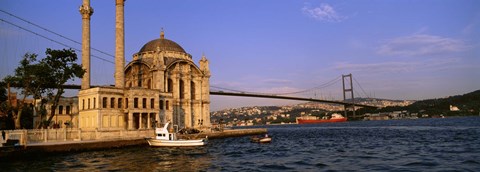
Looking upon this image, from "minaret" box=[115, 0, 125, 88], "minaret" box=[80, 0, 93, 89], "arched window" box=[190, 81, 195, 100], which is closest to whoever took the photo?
"minaret" box=[80, 0, 93, 89]

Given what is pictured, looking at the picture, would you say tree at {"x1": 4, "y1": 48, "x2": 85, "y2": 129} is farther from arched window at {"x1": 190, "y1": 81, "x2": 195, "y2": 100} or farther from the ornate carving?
arched window at {"x1": 190, "y1": 81, "x2": 195, "y2": 100}

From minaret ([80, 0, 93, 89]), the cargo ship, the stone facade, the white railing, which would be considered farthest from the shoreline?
the cargo ship

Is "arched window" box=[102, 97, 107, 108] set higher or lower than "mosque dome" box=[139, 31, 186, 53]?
lower

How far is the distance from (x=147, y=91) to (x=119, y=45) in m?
5.72

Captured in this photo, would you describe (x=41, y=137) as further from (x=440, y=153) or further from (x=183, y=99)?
(x=440, y=153)

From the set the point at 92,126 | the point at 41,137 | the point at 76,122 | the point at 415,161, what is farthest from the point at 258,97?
the point at 415,161

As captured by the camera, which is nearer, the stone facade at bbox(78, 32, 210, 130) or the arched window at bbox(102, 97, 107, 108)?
the arched window at bbox(102, 97, 107, 108)

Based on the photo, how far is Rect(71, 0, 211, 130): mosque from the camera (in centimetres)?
3888

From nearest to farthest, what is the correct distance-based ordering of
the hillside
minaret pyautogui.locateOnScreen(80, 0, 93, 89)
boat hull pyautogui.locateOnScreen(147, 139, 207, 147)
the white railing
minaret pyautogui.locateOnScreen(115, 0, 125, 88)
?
the white railing → boat hull pyautogui.locateOnScreen(147, 139, 207, 147) → minaret pyautogui.locateOnScreen(80, 0, 93, 89) → minaret pyautogui.locateOnScreen(115, 0, 125, 88) → the hillside

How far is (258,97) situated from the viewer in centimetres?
8994

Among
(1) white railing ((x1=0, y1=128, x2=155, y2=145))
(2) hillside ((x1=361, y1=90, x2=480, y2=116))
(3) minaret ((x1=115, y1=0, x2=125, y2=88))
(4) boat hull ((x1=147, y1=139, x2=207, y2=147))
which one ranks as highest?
(3) minaret ((x1=115, y1=0, x2=125, y2=88))

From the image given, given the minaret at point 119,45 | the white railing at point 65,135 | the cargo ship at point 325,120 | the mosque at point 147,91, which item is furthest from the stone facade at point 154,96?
the cargo ship at point 325,120

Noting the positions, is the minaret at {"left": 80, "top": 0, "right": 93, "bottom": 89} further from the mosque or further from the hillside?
the hillside

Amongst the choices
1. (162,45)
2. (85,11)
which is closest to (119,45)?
(85,11)
